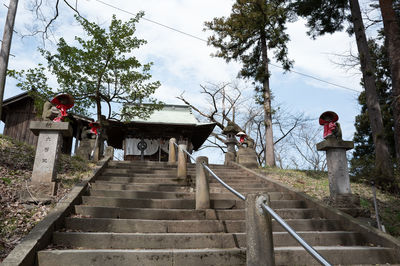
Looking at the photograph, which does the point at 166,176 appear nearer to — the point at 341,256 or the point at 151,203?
the point at 151,203

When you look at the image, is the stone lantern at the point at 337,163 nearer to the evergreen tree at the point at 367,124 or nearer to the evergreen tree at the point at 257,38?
the evergreen tree at the point at 367,124

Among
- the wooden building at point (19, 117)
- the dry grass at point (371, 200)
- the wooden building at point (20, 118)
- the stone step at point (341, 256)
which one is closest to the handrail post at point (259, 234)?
the stone step at point (341, 256)

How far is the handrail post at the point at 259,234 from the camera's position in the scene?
2.37 meters

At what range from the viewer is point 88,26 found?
11305 millimetres

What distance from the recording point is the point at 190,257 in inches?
131

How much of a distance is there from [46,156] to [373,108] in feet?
32.2

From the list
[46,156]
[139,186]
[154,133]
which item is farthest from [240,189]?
[154,133]

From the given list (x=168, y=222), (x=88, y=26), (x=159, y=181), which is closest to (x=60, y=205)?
(x=168, y=222)

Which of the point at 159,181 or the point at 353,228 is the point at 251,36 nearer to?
the point at 159,181

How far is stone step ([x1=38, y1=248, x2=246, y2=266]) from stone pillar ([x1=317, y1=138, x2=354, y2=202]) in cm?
310

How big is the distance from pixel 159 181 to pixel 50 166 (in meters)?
2.69

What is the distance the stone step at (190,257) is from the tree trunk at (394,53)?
4.71 meters

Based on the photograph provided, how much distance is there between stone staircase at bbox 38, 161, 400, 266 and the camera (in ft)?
10.8

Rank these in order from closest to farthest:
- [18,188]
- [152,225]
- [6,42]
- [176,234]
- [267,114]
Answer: [176,234] → [152,225] → [18,188] → [6,42] → [267,114]
